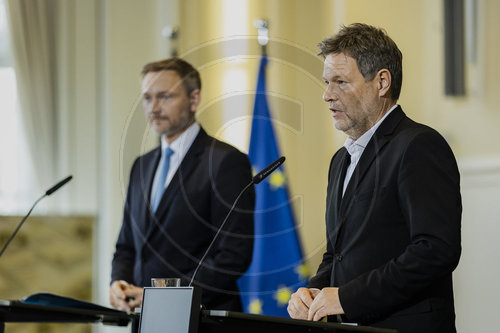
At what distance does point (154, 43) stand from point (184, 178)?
2.95 meters

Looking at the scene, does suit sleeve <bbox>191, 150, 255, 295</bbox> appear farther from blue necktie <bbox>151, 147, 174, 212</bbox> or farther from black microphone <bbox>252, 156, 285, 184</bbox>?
black microphone <bbox>252, 156, 285, 184</bbox>

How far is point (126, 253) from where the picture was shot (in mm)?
3545

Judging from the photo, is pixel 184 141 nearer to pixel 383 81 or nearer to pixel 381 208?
pixel 383 81

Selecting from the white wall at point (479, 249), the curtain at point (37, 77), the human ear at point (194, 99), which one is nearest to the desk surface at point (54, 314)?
the human ear at point (194, 99)

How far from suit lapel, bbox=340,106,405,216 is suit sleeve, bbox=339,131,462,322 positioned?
10 cm

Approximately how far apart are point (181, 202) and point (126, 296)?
0.44 metres

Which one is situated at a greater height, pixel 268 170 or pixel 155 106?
pixel 155 106

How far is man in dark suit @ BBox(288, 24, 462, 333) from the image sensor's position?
2.10 m

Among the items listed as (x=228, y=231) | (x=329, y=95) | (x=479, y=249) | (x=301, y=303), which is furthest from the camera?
(x=479, y=249)

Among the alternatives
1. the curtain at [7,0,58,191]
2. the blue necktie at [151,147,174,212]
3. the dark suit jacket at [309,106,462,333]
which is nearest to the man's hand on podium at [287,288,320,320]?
the dark suit jacket at [309,106,462,333]

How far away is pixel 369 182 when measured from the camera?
7.34ft

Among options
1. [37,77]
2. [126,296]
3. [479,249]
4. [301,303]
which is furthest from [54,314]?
[37,77]

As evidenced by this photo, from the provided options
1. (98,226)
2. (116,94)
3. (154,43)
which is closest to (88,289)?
(98,226)

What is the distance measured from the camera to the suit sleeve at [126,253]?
344 cm
